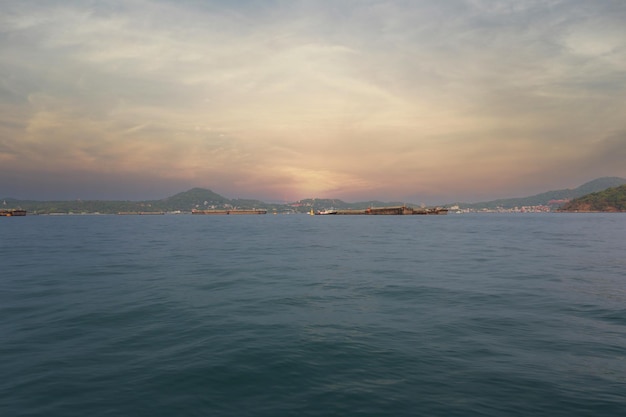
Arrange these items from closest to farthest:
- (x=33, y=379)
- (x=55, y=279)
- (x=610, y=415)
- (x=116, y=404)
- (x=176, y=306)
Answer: (x=610, y=415)
(x=116, y=404)
(x=33, y=379)
(x=176, y=306)
(x=55, y=279)

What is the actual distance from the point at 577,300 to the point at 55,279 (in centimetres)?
4036

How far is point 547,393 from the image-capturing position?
34.1 ft

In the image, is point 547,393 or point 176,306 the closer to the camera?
point 547,393

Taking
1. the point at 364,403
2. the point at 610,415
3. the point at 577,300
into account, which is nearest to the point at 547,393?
the point at 610,415

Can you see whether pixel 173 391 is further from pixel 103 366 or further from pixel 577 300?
pixel 577 300

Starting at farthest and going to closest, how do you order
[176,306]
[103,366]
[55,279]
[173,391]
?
1. [55,279]
2. [176,306]
3. [103,366]
4. [173,391]

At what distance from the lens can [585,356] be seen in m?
13.2

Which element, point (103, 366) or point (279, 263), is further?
point (279, 263)

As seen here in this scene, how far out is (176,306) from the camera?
21250 mm

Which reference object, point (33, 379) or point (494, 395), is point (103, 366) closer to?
point (33, 379)

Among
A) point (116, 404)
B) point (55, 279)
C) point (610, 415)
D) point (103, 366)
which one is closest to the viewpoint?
point (610, 415)

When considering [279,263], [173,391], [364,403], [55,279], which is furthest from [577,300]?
[55,279]

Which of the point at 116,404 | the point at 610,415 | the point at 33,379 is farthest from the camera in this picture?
the point at 33,379

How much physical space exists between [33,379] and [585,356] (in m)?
19.7
